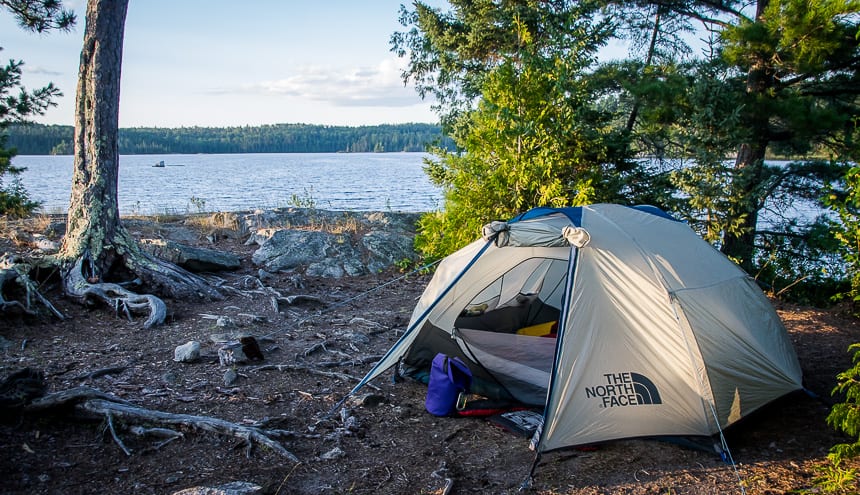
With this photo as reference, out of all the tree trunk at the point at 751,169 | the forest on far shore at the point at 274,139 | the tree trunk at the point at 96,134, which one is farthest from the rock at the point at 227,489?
the forest on far shore at the point at 274,139

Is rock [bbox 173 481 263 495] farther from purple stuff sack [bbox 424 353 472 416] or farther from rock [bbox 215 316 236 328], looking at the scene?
rock [bbox 215 316 236 328]

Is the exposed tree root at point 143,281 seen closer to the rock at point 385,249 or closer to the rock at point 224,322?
the rock at point 224,322

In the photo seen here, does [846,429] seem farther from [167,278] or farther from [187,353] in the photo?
[167,278]

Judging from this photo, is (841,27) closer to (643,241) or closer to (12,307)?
(643,241)

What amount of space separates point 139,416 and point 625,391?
135 inches

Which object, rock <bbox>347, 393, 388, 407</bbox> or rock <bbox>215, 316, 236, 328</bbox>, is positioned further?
rock <bbox>215, 316, 236, 328</bbox>

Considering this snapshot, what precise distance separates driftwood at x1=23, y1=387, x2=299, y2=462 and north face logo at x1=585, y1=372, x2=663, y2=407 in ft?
7.22

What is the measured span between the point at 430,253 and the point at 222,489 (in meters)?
6.06

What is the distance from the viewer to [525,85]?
26.5 ft

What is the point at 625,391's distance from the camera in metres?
4.04

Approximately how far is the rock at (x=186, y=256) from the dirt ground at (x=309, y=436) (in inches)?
64.2

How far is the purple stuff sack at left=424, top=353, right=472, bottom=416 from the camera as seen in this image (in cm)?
454

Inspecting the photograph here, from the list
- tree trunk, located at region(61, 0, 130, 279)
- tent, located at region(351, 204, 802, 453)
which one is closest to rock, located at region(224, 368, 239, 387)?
tent, located at region(351, 204, 802, 453)

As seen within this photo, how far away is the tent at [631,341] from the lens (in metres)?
4.01
